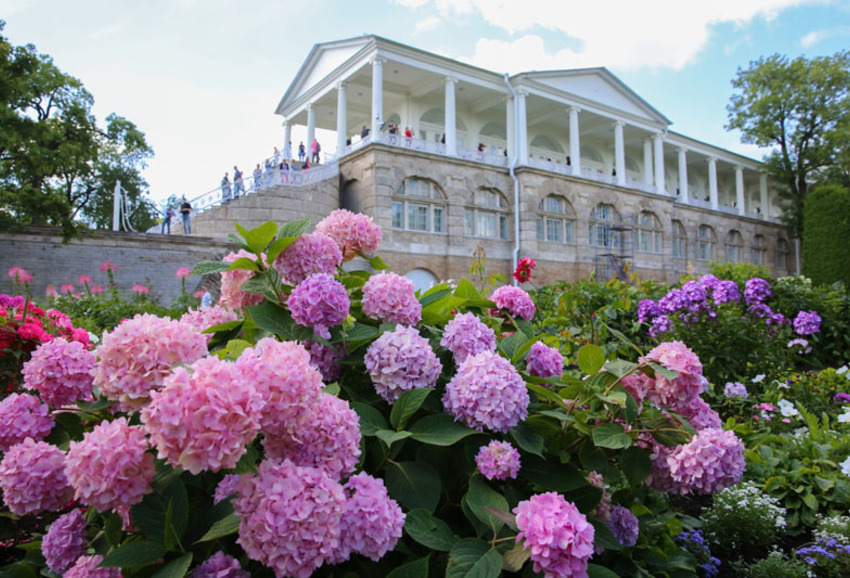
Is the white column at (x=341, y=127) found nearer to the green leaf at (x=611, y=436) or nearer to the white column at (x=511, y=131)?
the white column at (x=511, y=131)

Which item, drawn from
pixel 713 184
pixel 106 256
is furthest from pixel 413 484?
pixel 713 184

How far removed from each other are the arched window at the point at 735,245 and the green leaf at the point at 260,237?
125 ft

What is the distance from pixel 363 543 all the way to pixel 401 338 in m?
0.51

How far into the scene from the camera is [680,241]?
31594 mm

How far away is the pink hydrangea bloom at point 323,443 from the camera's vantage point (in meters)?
1.12

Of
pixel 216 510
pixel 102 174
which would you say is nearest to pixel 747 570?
pixel 216 510

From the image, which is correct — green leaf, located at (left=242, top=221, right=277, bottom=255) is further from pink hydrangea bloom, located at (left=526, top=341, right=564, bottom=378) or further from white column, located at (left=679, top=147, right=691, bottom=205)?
white column, located at (left=679, top=147, right=691, bottom=205)

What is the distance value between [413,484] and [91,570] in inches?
28.6

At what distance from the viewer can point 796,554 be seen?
7.95 ft

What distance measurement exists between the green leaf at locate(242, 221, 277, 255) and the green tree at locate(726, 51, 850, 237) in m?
37.4

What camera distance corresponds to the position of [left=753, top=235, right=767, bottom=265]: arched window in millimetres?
36438

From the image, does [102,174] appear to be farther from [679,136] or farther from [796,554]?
[796,554]

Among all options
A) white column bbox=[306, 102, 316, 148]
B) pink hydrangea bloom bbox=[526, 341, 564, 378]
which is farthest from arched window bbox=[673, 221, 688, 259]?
pink hydrangea bloom bbox=[526, 341, 564, 378]

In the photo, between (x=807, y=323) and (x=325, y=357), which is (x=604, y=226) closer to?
(x=807, y=323)
